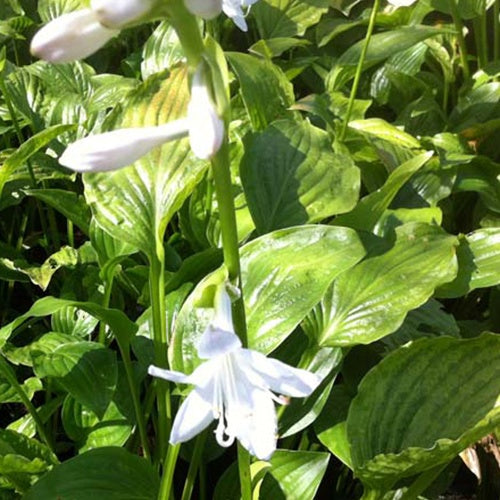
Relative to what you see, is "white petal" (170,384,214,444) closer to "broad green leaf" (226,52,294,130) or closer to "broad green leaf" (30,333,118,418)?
"broad green leaf" (30,333,118,418)

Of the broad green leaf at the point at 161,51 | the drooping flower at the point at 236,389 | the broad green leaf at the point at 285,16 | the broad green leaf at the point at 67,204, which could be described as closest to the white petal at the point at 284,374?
the drooping flower at the point at 236,389

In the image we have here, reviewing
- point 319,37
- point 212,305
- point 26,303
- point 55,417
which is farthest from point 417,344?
point 319,37

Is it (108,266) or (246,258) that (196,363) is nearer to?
(246,258)

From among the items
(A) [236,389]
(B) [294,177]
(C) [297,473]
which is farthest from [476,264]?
(A) [236,389]

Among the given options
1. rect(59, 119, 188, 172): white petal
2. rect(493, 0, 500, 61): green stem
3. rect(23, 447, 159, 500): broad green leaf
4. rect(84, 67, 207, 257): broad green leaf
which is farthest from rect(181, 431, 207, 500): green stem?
rect(493, 0, 500, 61): green stem

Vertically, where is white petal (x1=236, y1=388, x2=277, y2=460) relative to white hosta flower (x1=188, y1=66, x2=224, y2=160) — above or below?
below
